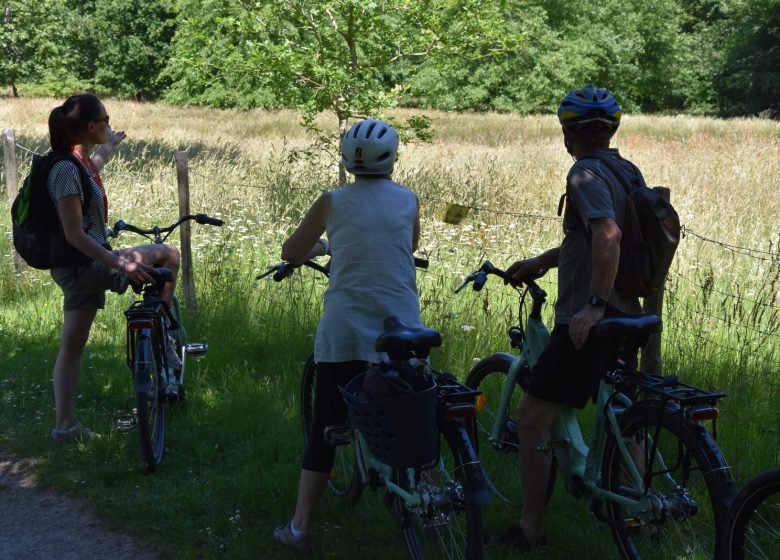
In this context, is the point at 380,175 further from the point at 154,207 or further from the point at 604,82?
the point at 604,82

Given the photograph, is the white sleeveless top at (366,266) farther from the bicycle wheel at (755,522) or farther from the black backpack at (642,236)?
the bicycle wheel at (755,522)

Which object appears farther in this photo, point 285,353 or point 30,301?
point 30,301

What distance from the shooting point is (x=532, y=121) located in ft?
117

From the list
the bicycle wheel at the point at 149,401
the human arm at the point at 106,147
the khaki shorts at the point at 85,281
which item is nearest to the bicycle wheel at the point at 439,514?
the bicycle wheel at the point at 149,401

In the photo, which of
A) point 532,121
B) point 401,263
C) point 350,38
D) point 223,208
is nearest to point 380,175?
point 401,263

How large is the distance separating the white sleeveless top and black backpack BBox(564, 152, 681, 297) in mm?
830

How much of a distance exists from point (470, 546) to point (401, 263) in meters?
1.15

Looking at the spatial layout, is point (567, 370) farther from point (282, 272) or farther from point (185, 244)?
point (185, 244)

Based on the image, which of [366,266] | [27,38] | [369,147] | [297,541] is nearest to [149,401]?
[297,541]

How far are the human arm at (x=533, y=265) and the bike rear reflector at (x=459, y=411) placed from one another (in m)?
0.95

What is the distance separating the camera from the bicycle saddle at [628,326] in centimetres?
346

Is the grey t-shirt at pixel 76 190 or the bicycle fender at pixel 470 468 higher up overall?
the grey t-shirt at pixel 76 190

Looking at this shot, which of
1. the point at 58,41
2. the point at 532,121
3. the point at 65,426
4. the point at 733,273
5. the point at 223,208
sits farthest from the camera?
the point at 58,41

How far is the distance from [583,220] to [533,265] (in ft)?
2.23
